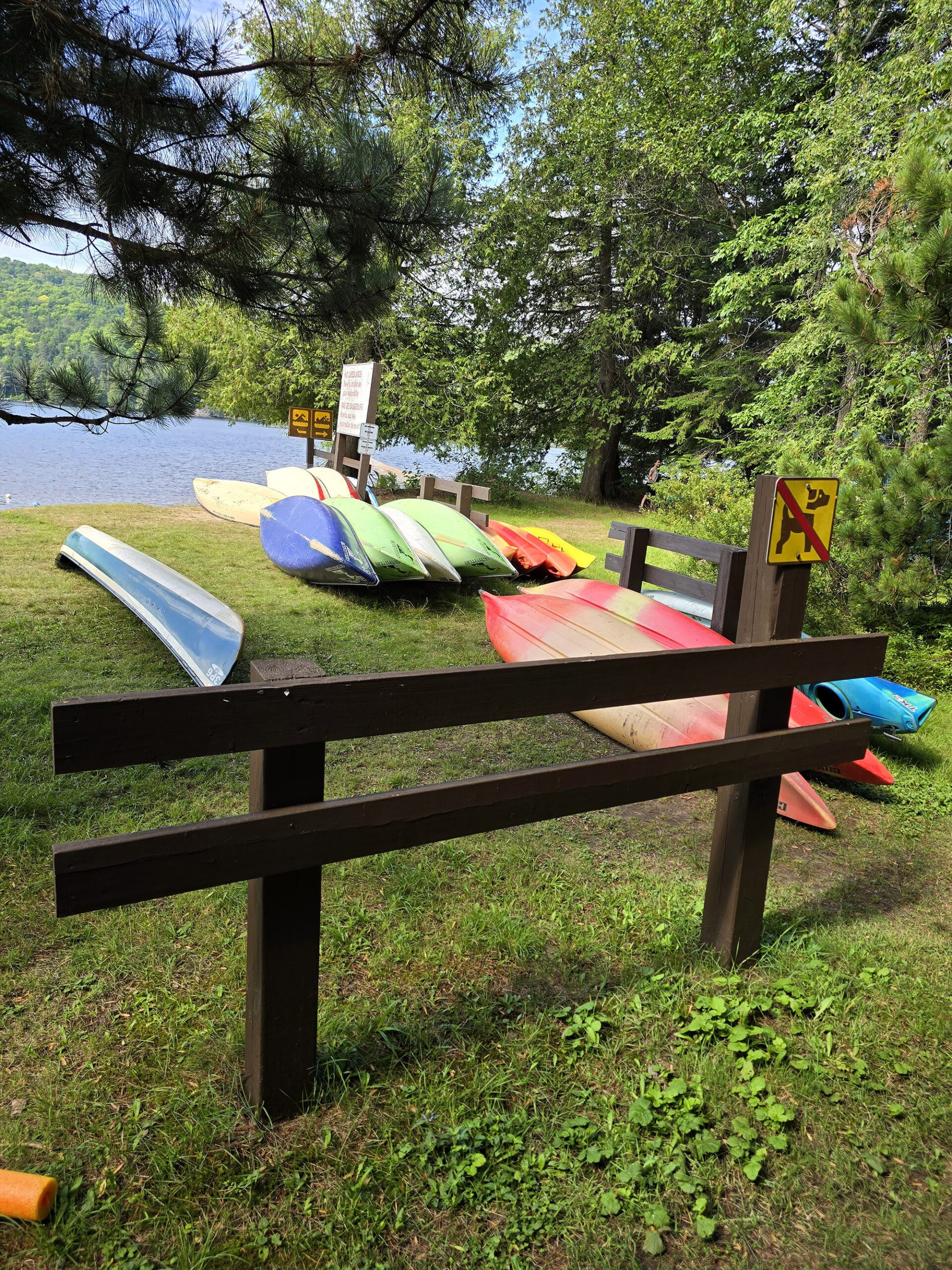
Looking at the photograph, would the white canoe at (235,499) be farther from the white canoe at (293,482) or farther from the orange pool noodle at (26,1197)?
the orange pool noodle at (26,1197)

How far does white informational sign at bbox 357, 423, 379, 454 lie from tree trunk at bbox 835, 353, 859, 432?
596 cm

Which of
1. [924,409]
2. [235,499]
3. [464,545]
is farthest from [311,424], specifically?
[924,409]

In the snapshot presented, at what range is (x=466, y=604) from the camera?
293 inches

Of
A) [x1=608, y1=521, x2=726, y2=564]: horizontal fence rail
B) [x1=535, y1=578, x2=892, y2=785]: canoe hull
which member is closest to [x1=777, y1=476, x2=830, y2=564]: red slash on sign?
[x1=535, y1=578, x2=892, y2=785]: canoe hull

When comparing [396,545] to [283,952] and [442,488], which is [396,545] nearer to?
[442,488]

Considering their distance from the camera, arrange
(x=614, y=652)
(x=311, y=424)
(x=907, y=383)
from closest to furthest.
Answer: (x=614, y=652) → (x=907, y=383) → (x=311, y=424)

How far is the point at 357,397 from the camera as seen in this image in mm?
9812

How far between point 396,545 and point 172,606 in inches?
89.2

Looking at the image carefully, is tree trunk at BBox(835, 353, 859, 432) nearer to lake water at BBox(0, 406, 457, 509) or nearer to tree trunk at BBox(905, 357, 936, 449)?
tree trunk at BBox(905, 357, 936, 449)

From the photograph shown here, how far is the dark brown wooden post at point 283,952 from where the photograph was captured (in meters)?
1.74

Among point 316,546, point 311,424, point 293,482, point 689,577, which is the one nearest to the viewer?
point 689,577

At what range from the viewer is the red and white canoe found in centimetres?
417

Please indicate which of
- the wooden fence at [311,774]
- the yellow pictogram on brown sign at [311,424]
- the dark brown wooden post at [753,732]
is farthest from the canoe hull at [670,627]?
the yellow pictogram on brown sign at [311,424]

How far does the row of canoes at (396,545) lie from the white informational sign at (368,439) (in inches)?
26.2
